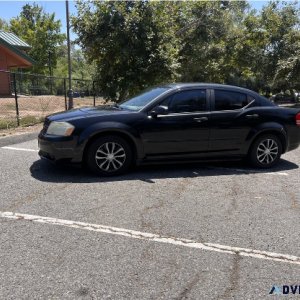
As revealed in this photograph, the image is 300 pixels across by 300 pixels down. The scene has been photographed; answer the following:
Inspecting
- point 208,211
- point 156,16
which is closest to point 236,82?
point 156,16

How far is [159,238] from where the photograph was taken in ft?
13.2

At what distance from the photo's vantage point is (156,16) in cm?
1440

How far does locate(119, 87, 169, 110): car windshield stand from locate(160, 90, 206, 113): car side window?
0.25 metres

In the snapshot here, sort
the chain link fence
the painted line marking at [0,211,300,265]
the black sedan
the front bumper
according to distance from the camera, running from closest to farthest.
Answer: the painted line marking at [0,211,300,265] → the front bumper → the black sedan → the chain link fence

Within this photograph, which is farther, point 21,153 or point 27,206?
point 21,153

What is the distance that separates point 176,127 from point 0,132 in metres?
5.64

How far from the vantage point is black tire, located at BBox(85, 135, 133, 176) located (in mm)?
6246

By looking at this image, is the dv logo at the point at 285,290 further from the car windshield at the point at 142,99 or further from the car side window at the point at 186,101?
the car windshield at the point at 142,99

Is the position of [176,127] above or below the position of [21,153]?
above

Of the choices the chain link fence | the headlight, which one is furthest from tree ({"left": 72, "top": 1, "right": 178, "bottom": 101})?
the headlight

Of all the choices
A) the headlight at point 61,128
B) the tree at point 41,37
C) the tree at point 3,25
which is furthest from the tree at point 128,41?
the tree at point 3,25

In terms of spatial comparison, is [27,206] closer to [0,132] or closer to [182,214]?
[182,214]

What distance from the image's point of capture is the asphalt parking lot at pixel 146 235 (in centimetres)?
314

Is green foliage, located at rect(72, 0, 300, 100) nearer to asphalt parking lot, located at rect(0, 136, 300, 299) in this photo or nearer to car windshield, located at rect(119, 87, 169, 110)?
car windshield, located at rect(119, 87, 169, 110)
